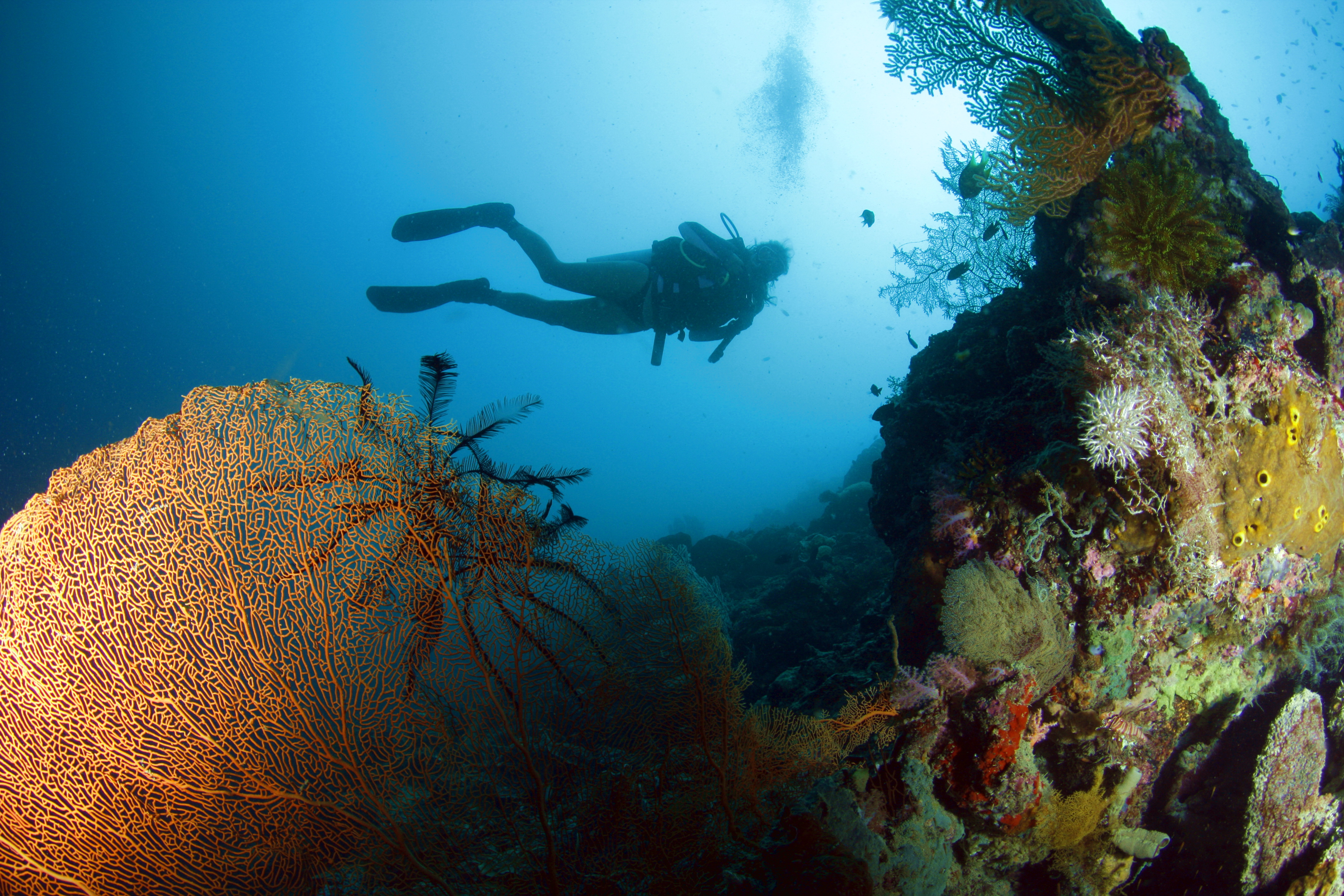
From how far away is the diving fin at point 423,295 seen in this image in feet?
25.7

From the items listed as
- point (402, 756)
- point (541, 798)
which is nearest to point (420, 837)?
point (402, 756)

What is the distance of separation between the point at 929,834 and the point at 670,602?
2031 mm

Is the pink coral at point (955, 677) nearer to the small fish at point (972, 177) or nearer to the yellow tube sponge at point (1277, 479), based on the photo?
the yellow tube sponge at point (1277, 479)

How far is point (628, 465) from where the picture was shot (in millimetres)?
102000

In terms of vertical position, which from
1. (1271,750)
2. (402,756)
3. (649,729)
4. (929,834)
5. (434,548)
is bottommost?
(1271,750)

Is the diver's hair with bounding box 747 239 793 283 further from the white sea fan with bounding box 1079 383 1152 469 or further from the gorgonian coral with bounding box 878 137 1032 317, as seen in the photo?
the white sea fan with bounding box 1079 383 1152 469

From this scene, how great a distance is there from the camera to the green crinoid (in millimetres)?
3465

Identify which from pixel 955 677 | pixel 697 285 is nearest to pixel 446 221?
pixel 697 285

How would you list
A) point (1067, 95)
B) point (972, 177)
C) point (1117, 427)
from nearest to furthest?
point (1117, 427), point (1067, 95), point (972, 177)

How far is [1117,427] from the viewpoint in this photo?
2885mm

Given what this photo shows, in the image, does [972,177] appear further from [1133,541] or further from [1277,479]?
[1133,541]

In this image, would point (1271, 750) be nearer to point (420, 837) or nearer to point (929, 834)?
point (929, 834)

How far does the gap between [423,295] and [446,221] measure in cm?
144

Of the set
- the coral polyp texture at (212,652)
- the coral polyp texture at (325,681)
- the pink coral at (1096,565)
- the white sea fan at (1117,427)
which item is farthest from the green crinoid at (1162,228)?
the coral polyp texture at (212,652)
